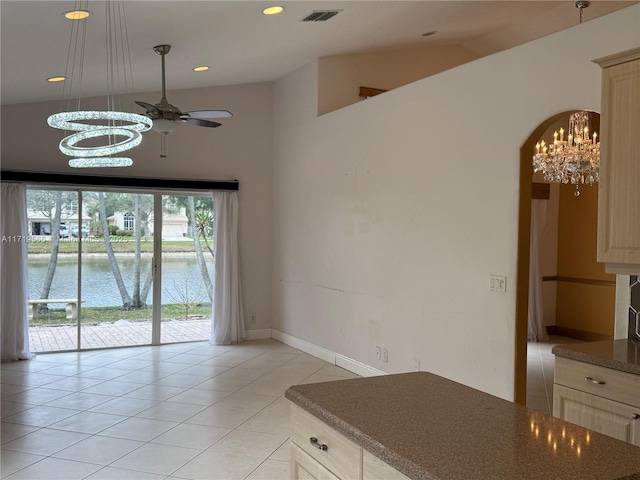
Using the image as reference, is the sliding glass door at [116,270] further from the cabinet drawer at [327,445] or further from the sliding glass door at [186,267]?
the cabinet drawer at [327,445]

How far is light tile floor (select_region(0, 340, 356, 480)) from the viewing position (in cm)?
383

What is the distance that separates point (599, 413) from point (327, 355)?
4.35m

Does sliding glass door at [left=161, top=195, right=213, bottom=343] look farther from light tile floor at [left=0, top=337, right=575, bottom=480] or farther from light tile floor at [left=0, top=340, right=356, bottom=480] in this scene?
light tile floor at [left=0, top=340, right=356, bottom=480]

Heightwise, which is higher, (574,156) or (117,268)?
(574,156)

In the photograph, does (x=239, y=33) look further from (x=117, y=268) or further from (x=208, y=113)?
(x=117, y=268)

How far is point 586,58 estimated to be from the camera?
3.63 metres

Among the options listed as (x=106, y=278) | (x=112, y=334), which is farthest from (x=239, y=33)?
(x=112, y=334)

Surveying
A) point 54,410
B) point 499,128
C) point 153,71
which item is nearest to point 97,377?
point 54,410

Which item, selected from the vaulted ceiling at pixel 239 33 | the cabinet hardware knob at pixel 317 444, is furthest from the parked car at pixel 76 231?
the cabinet hardware knob at pixel 317 444

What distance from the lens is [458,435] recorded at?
1.67m

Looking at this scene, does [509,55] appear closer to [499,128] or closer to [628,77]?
[499,128]

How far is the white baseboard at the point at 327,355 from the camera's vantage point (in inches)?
241

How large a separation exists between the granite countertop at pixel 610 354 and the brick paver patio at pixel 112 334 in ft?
19.5

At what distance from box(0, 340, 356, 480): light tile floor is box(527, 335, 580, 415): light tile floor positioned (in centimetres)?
188
